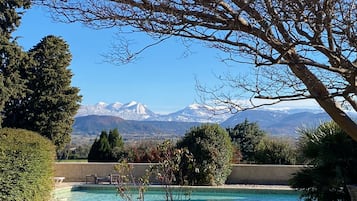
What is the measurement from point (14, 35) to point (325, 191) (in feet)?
53.4

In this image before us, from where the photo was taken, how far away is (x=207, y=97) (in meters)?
4.93

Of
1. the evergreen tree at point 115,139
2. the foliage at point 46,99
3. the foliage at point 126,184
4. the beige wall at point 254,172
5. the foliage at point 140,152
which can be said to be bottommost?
the beige wall at point 254,172

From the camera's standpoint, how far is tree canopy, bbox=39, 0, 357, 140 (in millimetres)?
3896

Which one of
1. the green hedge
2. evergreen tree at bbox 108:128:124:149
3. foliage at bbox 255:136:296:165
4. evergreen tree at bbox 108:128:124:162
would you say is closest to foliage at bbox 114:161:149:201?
the green hedge

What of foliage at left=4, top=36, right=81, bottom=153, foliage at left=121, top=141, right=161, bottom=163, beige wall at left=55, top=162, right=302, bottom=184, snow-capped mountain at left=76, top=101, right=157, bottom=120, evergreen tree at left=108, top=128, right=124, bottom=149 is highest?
snow-capped mountain at left=76, top=101, right=157, bottom=120

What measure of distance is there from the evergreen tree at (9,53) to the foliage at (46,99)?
1359 millimetres

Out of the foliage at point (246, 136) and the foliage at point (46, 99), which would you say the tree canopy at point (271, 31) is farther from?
the foliage at point (46, 99)

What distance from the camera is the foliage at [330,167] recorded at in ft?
28.4

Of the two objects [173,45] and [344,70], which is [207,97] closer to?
[173,45]

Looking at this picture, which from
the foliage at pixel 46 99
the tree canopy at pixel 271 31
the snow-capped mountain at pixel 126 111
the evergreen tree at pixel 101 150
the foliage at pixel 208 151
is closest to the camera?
the tree canopy at pixel 271 31

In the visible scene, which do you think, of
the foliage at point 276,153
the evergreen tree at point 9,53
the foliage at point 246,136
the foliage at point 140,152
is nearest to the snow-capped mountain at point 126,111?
the foliage at point 246,136

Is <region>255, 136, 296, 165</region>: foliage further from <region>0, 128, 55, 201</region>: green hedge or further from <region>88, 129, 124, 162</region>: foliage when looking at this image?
<region>0, 128, 55, 201</region>: green hedge

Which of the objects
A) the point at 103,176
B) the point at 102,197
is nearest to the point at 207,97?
the point at 102,197

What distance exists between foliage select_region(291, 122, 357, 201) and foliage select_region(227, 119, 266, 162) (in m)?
13.4
